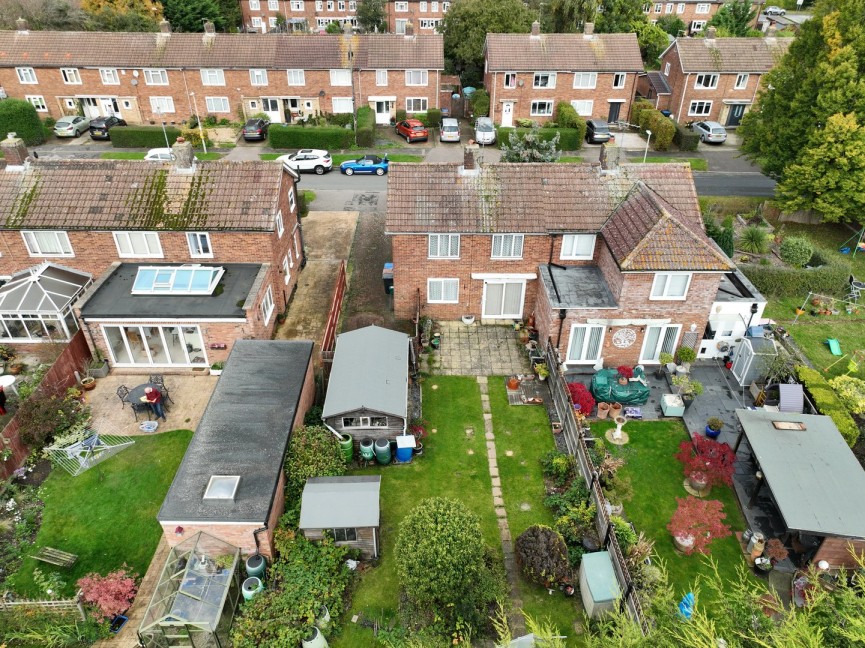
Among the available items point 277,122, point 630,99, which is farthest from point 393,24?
point 630,99

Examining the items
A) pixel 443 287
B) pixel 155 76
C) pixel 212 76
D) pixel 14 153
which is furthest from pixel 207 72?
pixel 443 287

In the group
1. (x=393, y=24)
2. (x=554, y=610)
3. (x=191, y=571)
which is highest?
(x=393, y=24)

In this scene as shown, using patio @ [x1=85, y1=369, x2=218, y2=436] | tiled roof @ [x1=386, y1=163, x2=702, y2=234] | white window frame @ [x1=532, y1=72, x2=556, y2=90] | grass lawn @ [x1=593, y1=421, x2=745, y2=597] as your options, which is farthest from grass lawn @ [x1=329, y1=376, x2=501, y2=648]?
white window frame @ [x1=532, y1=72, x2=556, y2=90]

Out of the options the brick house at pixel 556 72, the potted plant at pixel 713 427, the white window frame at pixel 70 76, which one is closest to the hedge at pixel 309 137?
the brick house at pixel 556 72

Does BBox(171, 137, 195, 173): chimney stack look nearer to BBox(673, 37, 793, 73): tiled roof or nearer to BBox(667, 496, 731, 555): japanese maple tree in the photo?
BBox(667, 496, 731, 555): japanese maple tree

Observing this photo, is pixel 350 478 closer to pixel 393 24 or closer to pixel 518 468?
pixel 518 468
